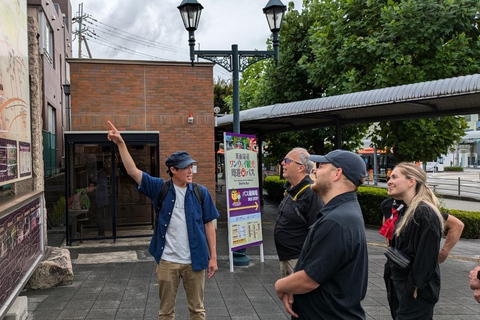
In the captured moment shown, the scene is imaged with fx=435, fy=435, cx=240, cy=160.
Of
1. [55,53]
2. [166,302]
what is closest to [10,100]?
[166,302]

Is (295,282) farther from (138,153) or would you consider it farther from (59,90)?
(59,90)

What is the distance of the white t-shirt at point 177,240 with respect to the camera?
13.3ft

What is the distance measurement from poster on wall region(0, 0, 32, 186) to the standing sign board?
3229mm

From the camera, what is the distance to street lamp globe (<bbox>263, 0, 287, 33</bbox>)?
8336 mm

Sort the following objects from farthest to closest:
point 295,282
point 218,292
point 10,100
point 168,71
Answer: point 168,71 < point 218,292 < point 10,100 < point 295,282

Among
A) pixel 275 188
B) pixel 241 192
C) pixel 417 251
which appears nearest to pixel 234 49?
pixel 241 192

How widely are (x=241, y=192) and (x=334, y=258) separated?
537 centimetres

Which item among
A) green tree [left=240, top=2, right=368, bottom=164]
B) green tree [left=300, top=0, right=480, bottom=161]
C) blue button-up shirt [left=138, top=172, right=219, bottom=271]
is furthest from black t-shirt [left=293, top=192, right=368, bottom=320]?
green tree [left=240, top=2, right=368, bottom=164]

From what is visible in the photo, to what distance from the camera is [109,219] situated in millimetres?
10406

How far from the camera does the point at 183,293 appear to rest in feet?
20.1

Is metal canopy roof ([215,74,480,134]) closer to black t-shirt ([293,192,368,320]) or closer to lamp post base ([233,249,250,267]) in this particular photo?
lamp post base ([233,249,250,267])

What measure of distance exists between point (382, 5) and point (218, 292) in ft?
39.3

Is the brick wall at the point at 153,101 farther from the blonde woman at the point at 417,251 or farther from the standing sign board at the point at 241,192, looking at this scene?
the blonde woman at the point at 417,251

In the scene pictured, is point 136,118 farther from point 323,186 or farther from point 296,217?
point 323,186
